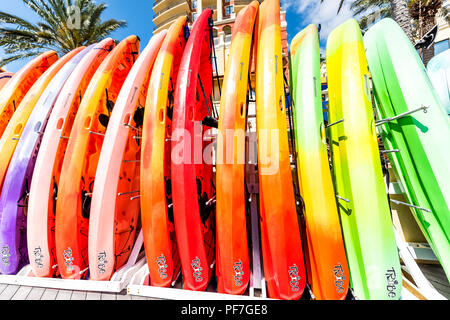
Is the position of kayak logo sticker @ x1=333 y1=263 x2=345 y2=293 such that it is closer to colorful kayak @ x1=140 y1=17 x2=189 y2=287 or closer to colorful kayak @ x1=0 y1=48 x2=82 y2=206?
colorful kayak @ x1=140 y1=17 x2=189 y2=287

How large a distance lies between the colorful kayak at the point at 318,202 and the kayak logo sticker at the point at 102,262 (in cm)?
194

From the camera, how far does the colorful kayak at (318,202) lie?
1426 mm

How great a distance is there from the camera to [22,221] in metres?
1.95

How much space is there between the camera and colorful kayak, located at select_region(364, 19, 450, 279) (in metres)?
1.41

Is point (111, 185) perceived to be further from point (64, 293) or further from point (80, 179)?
point (64, 293)

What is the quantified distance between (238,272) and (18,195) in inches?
95.8

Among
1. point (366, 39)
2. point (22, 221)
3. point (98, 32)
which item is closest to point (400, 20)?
point (366, 39)

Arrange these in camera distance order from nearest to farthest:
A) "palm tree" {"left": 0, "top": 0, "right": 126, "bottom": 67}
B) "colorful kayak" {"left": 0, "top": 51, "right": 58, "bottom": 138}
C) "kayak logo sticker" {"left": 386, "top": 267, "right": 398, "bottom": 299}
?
"kayak logo sticker" {"left": 386, "top": 267, "right": 398, "bottom": 299} < "colorful kayak" {"left": 0, "top": 51, "right": 58, "bottom": 138} < "palm tree" {"left": 0, "top": 0, "right": 126, "bottom": 67}

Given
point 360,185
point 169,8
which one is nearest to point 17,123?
point 360,185

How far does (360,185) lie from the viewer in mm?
1427

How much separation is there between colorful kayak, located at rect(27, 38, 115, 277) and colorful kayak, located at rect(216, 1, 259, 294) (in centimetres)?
178

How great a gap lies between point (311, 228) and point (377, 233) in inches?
19.0

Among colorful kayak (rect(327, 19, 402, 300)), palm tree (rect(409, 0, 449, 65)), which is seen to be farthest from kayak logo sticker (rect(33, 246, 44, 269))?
palm tree (rect(409, 0, 449, 65))
